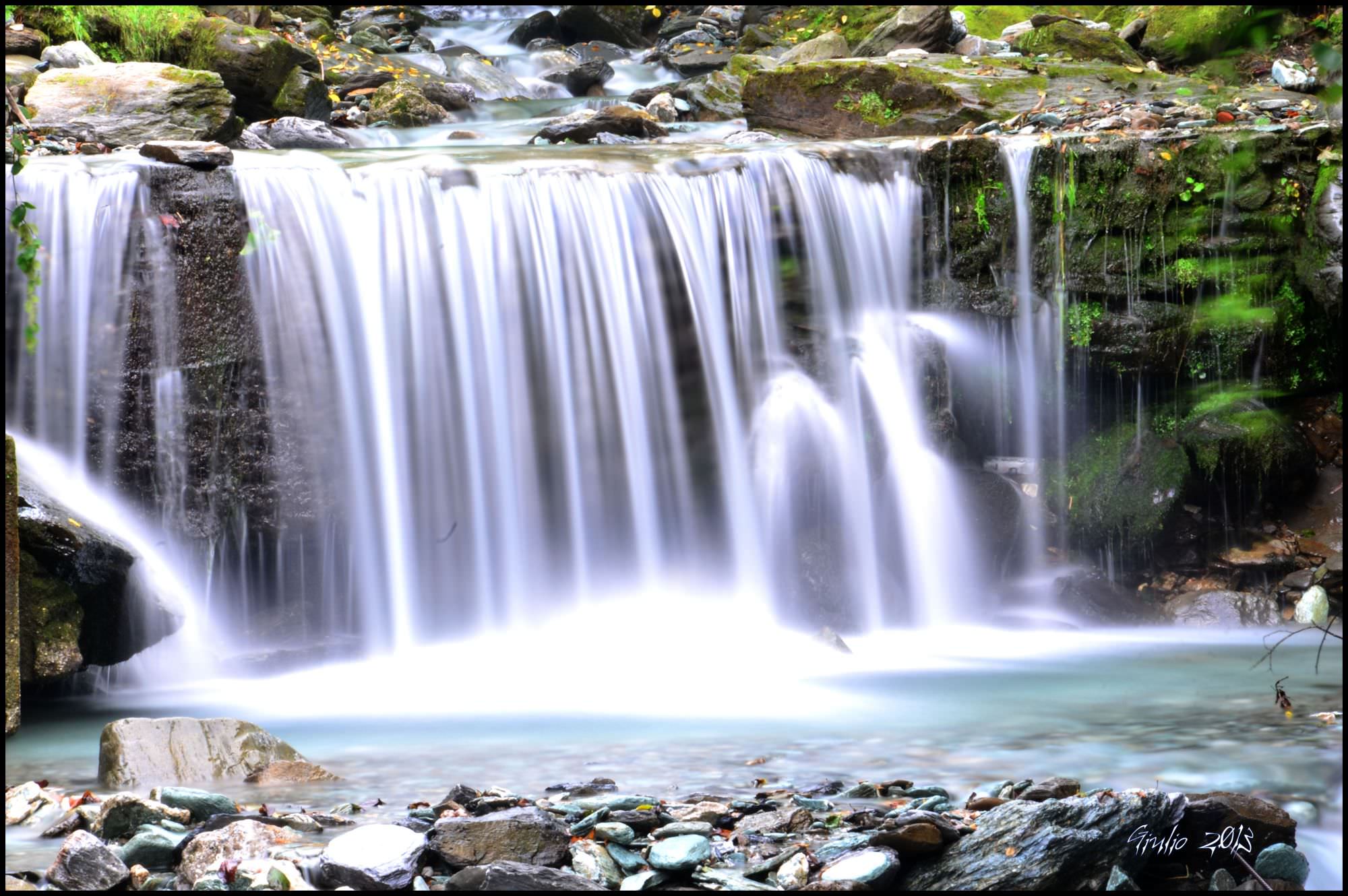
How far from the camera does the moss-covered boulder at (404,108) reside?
1263 centimetres

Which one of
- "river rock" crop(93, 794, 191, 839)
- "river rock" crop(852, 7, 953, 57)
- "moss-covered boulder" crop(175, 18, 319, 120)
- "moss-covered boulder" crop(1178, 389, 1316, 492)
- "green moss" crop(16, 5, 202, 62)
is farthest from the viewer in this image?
"river rock" crop(852, 7, 953, 57)

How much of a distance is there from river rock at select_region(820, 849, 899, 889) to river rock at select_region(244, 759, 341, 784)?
2.21 meters

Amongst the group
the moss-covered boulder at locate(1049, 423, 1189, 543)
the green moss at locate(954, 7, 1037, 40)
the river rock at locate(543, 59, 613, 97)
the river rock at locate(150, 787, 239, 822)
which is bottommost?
the river rock at locate(150, 787, 239, 822)

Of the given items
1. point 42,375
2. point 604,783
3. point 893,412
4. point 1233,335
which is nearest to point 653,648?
point 893,412

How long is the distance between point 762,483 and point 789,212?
6.42 ft

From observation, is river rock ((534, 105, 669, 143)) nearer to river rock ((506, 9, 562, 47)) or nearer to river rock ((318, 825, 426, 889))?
river rock ((506, 9, 562, 47))

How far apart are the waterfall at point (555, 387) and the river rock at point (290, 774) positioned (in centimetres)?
278

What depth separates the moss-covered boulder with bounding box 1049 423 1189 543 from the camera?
28.6 feet

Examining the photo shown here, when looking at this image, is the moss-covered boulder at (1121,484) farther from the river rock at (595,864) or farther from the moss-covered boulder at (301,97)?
the moss-covered boulder at (301,97)

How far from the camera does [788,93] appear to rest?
11.4 meters

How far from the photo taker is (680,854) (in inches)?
139

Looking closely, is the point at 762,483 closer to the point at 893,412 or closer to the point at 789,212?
the point at 893,412

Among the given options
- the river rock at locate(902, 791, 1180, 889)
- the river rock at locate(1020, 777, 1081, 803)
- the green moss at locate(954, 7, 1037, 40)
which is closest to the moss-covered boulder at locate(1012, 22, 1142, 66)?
the green moss at locate(954, 7, 1037, 40)

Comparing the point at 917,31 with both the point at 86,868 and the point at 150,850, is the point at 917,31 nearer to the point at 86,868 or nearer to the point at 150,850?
the point at 150,850
